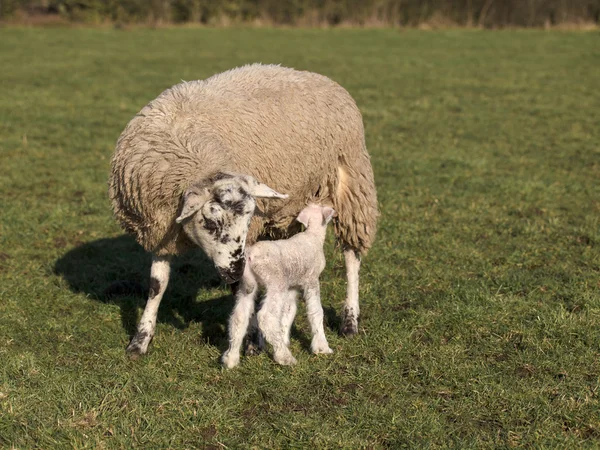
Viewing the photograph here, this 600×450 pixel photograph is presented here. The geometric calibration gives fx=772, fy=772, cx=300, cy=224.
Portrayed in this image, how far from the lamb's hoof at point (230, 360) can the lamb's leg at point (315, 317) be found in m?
0.52

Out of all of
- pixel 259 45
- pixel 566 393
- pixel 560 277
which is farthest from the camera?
pixel 259 45

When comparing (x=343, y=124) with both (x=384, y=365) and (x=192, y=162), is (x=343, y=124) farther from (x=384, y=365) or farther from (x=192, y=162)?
(x=384, y=365)

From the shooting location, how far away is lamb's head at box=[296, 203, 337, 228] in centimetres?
508

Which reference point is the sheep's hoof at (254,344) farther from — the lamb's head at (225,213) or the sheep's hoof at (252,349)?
the lamb's head at (225,213)

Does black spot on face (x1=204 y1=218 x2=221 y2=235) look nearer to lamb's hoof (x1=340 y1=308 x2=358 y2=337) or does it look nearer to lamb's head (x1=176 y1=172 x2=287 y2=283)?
lamb's head (x1=176 y1=172 x2=287 y2=283)

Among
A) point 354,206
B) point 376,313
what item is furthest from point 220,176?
point 376,313

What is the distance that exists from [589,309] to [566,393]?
1.36m

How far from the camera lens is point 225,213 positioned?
4.32 m

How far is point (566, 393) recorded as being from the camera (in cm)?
437

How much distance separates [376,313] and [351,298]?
261mm

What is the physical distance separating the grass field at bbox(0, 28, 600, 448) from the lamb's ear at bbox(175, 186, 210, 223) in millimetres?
1046

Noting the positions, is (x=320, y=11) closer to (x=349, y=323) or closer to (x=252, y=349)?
(x=349, y=323)

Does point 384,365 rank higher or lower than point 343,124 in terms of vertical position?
lower

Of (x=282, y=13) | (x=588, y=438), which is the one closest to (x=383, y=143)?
(x=588, y=438)
